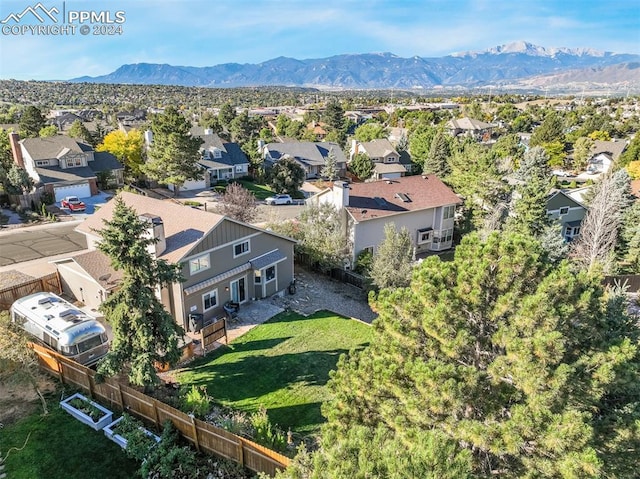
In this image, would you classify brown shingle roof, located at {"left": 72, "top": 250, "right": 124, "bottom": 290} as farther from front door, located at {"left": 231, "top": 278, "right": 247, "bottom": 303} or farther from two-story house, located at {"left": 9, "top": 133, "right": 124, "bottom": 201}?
two-story house, located at {"left": 9, "top": 133, "right": 124, "bottom": 201}

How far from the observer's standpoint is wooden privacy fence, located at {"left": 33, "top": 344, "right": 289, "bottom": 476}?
1159cm

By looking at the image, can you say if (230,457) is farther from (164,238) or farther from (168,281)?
(164,238)

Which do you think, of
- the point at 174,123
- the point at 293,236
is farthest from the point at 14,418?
the point at 174,123

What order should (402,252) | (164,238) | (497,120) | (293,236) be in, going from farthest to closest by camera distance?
(497,120)
(293,236)
(402,252)
(164,238)

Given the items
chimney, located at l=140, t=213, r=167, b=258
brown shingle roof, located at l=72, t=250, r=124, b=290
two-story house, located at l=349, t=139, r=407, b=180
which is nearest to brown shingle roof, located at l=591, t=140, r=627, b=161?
two-story house, located at l=349, t=139, r=407, b=180

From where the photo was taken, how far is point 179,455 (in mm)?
12164

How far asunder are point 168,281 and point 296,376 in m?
6.71

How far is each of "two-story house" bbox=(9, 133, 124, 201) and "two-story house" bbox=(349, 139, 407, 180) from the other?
38.5m

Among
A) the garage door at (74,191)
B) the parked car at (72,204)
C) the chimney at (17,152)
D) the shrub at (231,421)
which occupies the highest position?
the chimney at (17,152)

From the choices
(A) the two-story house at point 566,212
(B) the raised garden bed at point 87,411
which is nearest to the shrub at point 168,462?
(B) the raised garden bed at point 87,411

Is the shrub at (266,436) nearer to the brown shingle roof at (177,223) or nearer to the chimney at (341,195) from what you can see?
the brown shingle roof at (177,223)

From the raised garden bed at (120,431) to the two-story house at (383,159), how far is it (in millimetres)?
53922

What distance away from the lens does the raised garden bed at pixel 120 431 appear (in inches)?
504

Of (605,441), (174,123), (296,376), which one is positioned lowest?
(296,376)
